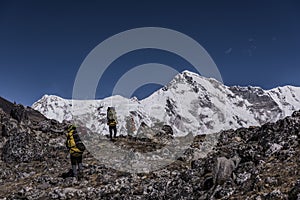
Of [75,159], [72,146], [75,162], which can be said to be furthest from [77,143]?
[75,162]

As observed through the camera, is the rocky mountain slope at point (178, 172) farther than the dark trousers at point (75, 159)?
No

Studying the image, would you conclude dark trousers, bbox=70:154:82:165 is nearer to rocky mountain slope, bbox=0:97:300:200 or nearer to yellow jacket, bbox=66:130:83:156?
yellow jacket, bbox=66:130:83:156

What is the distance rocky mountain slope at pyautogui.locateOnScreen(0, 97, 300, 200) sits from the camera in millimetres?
16531

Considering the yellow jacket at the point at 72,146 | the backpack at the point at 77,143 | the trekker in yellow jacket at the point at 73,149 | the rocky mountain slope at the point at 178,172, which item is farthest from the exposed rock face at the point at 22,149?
the backpack at the point at 77,143

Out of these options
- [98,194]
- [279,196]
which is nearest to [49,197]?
[98,194]

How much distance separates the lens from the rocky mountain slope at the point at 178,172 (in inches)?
651

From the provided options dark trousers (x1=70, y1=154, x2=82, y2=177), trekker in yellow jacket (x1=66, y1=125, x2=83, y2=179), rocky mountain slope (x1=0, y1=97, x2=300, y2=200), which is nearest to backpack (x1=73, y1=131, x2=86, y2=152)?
trekker in yellow jacket (x1=66, y1=125, x2=83, y2=179)

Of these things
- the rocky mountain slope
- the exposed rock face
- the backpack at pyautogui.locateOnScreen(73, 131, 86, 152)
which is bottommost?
the rocky mountain slope

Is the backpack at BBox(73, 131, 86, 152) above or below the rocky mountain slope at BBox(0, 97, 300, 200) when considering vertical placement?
above

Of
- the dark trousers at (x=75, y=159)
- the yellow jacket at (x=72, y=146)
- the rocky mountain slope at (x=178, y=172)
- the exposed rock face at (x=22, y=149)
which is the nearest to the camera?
the rocky mountain slope at (x=178, y=172)

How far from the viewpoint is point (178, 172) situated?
24.5 metres

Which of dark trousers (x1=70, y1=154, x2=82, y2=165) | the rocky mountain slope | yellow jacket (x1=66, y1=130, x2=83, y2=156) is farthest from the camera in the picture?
dark trousers (x1=70, y1=154, x2=82, y2=165)

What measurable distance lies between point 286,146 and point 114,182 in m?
9.74

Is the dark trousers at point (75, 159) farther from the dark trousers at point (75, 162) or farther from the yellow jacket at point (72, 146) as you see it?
the yellow jacket at point (72, 146)
